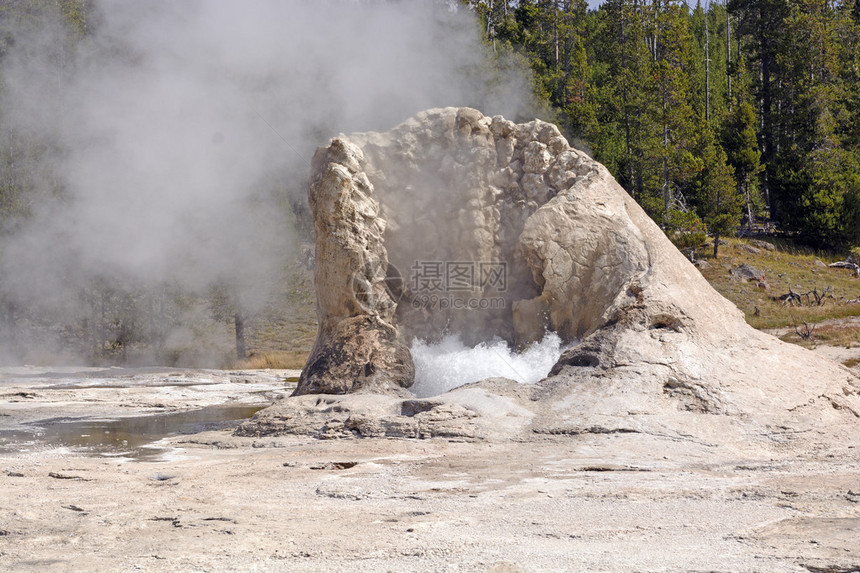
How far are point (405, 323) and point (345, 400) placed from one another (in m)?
2.13

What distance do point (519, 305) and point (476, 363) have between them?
778 mm

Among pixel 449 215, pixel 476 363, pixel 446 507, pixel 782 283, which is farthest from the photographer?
pixel 782 283

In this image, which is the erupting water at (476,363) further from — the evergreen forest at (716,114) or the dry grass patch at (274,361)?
the evergreen forest at (716,114)

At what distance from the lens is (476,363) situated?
353 inches

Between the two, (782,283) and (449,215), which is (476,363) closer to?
(449,215)

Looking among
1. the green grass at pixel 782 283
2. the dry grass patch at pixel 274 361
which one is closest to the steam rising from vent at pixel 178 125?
the dry grass patch at pixel 274 361

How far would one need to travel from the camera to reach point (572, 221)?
28.4ft

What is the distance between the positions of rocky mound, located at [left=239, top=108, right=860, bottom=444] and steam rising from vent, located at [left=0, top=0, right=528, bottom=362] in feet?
14.4

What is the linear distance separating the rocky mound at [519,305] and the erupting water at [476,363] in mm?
177

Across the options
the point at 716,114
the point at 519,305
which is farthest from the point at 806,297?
the point at 519,305

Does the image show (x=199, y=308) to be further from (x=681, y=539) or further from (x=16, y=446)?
(x=681, y=539)

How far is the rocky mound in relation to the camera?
6.97 metres

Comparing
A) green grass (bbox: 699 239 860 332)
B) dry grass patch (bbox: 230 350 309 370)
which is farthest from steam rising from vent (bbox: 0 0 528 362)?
green grass (bbox: 699 239 860 332)

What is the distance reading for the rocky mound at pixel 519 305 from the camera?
697 centimetres
